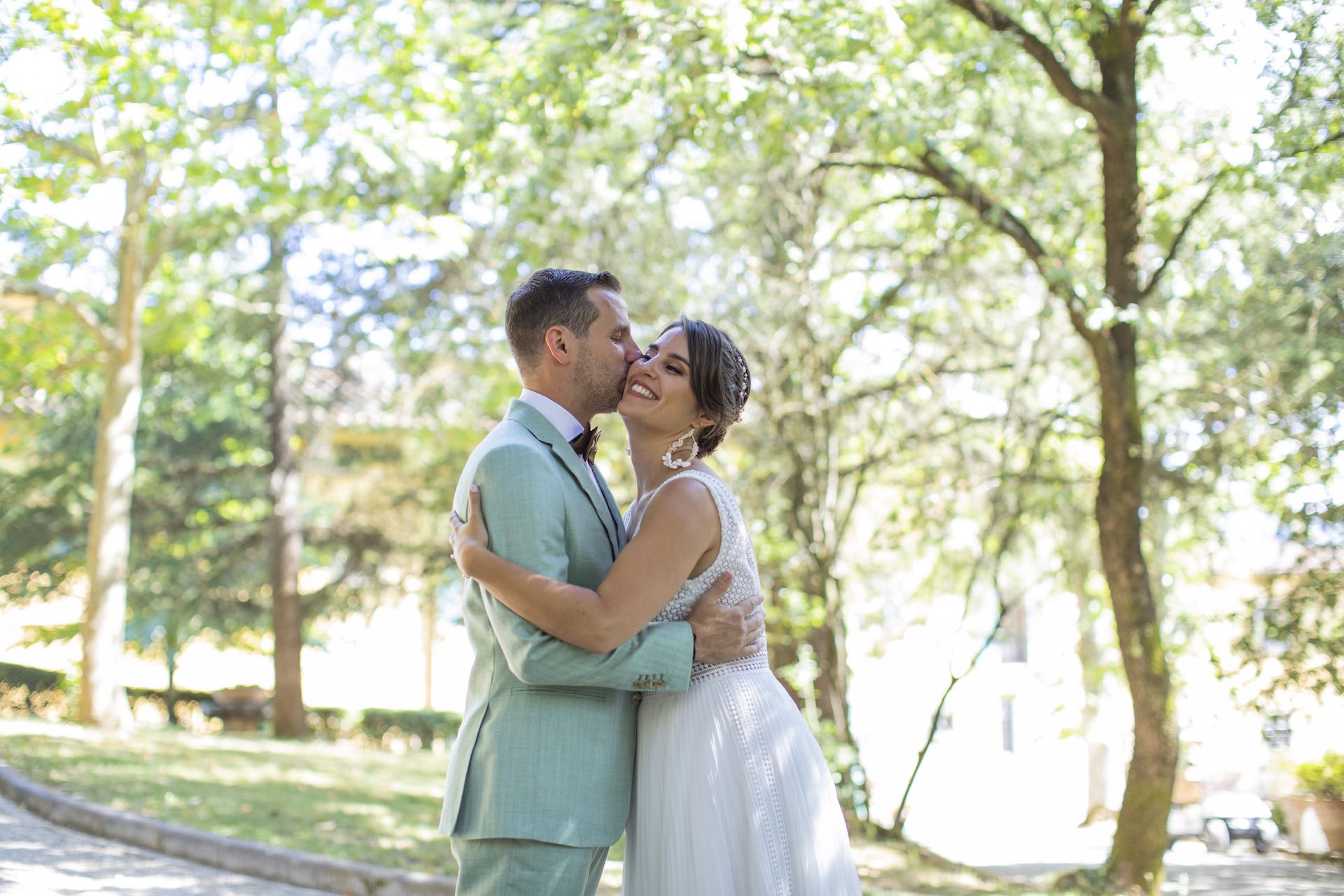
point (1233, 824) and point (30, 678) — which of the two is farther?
point (30, 678)

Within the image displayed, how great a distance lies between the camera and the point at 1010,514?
453 inches

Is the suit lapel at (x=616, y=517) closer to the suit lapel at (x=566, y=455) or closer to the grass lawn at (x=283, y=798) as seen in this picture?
the suit lapel at (x=566, y=455)

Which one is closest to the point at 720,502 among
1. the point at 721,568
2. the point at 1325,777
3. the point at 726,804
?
the point at 721,568

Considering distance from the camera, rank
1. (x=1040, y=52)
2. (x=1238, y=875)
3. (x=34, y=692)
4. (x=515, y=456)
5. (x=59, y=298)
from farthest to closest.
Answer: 1. (x=34, y=692)
2. (x=59, y=298)
3. (x=1238, y=875)
4. (x=1040, y=52)
5. (x=515, y=456)

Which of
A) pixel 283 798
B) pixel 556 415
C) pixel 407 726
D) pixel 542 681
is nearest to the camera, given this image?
pixel 542 681

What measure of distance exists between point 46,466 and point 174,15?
11371 millimetres

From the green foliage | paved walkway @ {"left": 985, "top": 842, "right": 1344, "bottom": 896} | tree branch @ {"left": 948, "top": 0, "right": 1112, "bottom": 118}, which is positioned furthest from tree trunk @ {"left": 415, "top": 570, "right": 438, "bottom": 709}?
tree branch @ {"left": 948, "top": 0, "right": 1112, "bottom": 118}

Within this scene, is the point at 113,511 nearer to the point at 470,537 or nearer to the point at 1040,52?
the point at 1040,52

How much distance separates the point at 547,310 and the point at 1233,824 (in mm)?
16331

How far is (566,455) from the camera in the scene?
3053 millimetres

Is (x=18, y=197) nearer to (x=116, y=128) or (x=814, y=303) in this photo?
(x=116, y=128)

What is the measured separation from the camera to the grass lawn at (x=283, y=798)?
800 cm

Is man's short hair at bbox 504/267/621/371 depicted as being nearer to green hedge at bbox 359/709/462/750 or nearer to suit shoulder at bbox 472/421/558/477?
suit shoulder at bbox 472/421/558/477

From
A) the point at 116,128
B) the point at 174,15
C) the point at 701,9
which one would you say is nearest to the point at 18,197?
the point at 116,128
